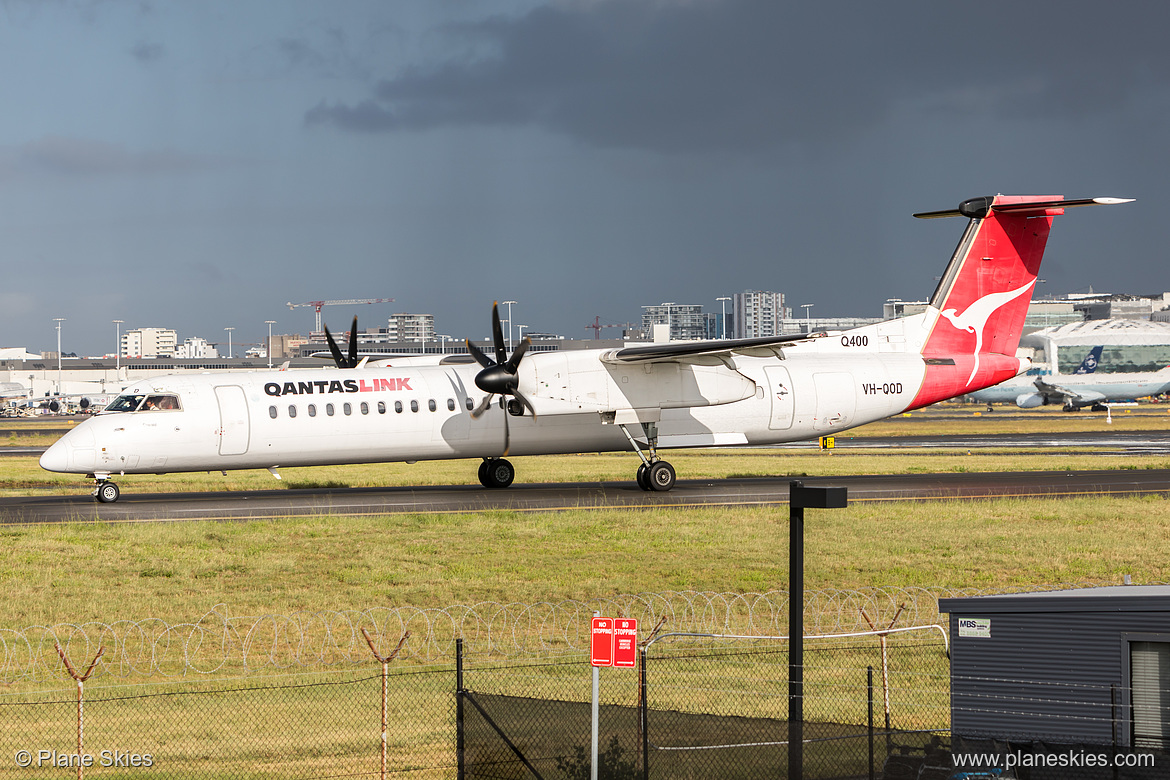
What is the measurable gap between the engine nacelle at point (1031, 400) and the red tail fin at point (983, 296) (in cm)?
7879

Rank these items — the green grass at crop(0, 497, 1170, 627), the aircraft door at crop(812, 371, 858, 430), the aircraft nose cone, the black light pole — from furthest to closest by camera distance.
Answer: the aircraft door at crop(812, 371, 858, 430) < the aircraft nose cone < the green grass at crop(0, 497, 1170, 627) < the black light pole

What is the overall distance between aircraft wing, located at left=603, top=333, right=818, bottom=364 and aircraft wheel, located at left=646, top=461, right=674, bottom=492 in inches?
140

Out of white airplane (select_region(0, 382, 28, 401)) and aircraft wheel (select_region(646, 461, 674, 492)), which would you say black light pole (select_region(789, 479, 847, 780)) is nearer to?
aircraft wheel (select_region(646, 461, 674, 492))

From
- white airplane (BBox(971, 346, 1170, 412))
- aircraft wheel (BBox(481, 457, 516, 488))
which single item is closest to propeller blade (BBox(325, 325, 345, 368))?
aircraft wheel (BBox(481, 457, 516, 488))

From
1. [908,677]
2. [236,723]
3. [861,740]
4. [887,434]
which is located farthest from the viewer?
[887,434]

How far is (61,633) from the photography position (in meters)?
19.8

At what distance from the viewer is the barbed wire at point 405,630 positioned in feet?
60.7

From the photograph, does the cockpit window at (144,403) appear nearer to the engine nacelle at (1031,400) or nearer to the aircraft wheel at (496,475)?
the aircraft wheel at (496,475)

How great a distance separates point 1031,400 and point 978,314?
81.2 m

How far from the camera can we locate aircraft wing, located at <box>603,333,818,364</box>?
32312mm

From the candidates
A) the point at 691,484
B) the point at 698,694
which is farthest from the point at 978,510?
the point at 698,694

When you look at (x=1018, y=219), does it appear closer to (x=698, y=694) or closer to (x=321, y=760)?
(x=698, y=694)

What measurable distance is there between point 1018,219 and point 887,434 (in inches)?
1654

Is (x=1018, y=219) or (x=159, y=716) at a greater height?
(x=1018, y=219)
